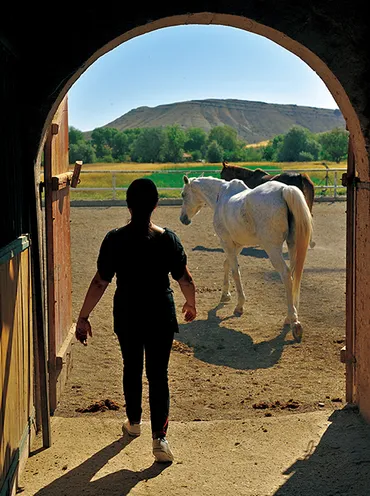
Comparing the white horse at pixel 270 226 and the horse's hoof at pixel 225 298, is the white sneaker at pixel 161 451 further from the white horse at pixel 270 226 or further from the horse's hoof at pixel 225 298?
the horse's hoof at pixel 225 298

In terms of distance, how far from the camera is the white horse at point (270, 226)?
7961 millimetres

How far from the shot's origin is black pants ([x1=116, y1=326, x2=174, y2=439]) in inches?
158

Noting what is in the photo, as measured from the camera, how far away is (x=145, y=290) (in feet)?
13.0

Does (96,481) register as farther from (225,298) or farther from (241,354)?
(225,298)

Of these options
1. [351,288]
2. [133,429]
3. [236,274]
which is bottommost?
[133,429]

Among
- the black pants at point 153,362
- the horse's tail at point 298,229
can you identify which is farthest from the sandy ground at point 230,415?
the horse's tail at point 298,229

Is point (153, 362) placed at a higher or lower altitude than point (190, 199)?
lower

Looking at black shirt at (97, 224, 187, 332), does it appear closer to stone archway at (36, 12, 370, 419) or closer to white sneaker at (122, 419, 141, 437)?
white sneaker at (122, 419, 141, 437)

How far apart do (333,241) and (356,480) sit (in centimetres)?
1236

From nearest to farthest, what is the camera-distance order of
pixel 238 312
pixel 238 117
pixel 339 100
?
pixel 339 100 → pixel 238 312 → pixel 238 117

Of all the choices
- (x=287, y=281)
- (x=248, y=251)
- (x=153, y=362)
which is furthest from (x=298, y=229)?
(x=248, y=251)

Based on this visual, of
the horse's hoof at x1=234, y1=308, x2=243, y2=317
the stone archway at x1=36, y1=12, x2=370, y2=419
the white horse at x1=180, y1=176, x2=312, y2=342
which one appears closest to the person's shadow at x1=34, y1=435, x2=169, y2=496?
the stone archway at x1=36, y1=12, x2=370, y2=419

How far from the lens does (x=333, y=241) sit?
15797mm

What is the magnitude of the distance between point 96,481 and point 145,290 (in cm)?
114
